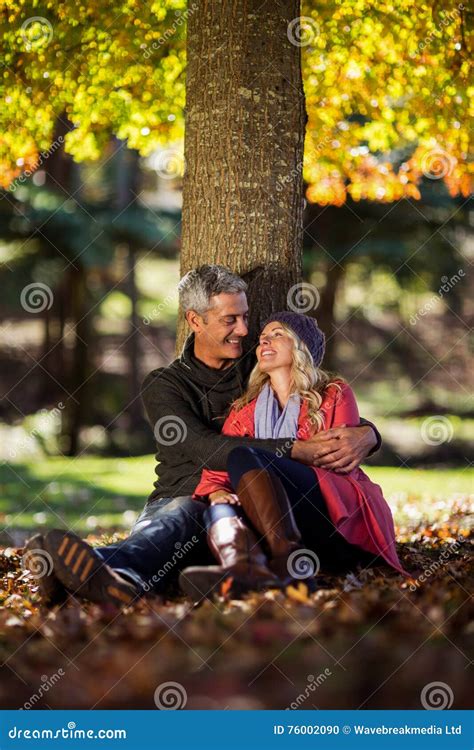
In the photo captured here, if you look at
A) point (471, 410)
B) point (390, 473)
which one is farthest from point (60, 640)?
point (471, 410)

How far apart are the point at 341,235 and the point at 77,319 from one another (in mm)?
4843

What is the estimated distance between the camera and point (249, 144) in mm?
5641

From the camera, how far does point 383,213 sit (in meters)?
16.5

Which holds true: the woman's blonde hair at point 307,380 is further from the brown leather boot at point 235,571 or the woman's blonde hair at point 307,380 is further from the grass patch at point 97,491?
the grass patch at point 97,491

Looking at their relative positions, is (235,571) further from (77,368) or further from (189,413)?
(77,368)

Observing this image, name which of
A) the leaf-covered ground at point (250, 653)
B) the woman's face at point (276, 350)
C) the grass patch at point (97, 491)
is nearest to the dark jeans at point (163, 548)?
the leaf-covered ground at point (250, 653)

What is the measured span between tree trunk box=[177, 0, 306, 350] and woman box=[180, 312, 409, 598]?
0.72 metres

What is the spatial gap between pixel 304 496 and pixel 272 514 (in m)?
0.35

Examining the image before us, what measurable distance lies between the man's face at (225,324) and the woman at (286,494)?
10.6 inches

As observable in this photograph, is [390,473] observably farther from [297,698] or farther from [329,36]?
[297,698]

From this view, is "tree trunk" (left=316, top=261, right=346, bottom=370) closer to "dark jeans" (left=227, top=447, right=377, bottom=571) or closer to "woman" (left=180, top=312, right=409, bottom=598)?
"woman" (left=180, top=312, right=409, bottom=598)

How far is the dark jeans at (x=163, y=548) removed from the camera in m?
4.47

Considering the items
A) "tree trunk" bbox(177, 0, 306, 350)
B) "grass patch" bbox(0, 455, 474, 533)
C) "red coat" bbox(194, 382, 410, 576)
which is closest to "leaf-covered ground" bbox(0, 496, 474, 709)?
"red coat" bbox(194, 382, 410, 576)

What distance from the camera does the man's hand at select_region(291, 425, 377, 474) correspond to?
4.69 meters
